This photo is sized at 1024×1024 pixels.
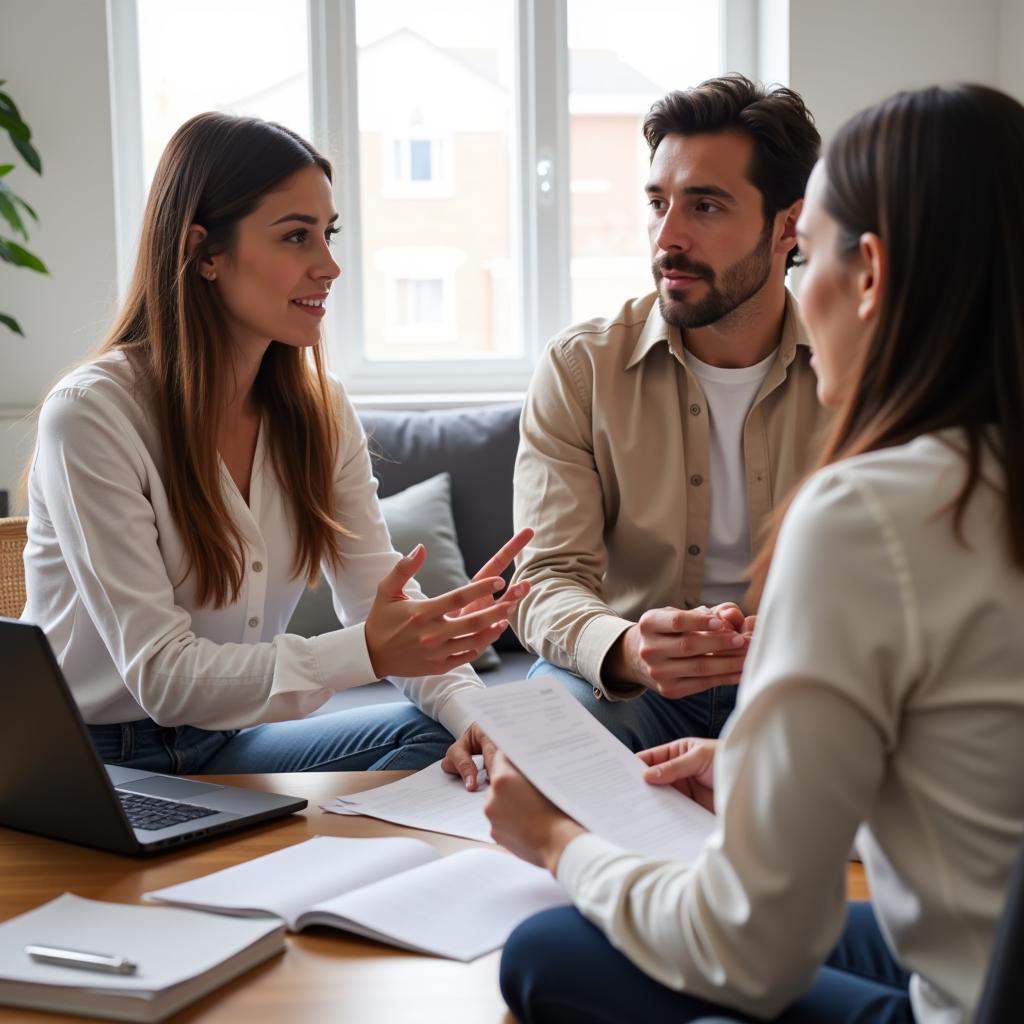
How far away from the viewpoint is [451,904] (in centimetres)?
98

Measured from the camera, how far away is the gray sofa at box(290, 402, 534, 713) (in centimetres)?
278

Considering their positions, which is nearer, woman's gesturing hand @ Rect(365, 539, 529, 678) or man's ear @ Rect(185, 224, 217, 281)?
woman's gesturing hand @ Rect(365, 539, 529, 678)

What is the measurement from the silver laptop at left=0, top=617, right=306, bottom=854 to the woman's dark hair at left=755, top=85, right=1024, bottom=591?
28.2 inches

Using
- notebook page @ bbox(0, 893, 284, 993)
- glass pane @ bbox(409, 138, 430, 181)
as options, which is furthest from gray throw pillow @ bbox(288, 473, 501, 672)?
notebook page @ bbox(0, 893, 284, 993)

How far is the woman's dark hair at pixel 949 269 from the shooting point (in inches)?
28.3

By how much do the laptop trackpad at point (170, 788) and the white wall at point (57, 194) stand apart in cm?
188

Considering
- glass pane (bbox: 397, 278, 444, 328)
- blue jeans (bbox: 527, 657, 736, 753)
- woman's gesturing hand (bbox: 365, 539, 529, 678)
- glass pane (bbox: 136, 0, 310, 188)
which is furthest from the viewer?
glass pane (bbox: 397, 278, 444, 328)

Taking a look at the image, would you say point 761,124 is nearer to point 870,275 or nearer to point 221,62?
point 870,275

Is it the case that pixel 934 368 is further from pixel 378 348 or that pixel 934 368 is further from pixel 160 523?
pixel 378 348

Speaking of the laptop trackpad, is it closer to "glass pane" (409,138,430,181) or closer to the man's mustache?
the man's mustache

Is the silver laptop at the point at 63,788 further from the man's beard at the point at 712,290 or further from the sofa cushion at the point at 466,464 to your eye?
the sofa cushion at the point at 466,464

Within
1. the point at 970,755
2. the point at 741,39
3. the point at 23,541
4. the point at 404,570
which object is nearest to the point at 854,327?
the point at 970,755

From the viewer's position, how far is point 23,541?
6.66 feet

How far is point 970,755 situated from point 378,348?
2939mm
